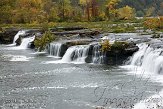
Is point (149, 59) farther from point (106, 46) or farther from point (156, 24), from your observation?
point (156, 24)

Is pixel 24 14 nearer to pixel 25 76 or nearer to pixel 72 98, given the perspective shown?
pixel 25 76

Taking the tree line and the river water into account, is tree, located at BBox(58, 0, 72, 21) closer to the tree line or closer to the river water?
the tree line

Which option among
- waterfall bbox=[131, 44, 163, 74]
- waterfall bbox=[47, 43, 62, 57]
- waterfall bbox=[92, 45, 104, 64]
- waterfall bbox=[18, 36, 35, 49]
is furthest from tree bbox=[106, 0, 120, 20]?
waterfall bbox=[131, 44, 163, 74]

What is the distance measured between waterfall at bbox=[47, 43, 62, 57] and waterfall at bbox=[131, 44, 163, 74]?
1027 centimetres

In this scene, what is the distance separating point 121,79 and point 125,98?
21.7ft

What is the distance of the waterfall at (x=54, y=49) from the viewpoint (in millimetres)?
47981

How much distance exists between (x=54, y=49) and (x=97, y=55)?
7895 millimetres

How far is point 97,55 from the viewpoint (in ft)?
140

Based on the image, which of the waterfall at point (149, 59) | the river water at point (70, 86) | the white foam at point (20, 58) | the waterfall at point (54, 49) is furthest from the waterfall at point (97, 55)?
the white foam at point (20, 58)

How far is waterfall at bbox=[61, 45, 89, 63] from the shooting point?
4359 cm

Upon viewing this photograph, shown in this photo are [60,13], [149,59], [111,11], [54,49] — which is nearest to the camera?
[149,59]

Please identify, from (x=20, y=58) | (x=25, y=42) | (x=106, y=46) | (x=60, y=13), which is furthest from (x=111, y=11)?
(x=106, y=46)

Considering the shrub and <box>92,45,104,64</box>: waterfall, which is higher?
the shrub

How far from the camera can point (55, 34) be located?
5691 centimetres
